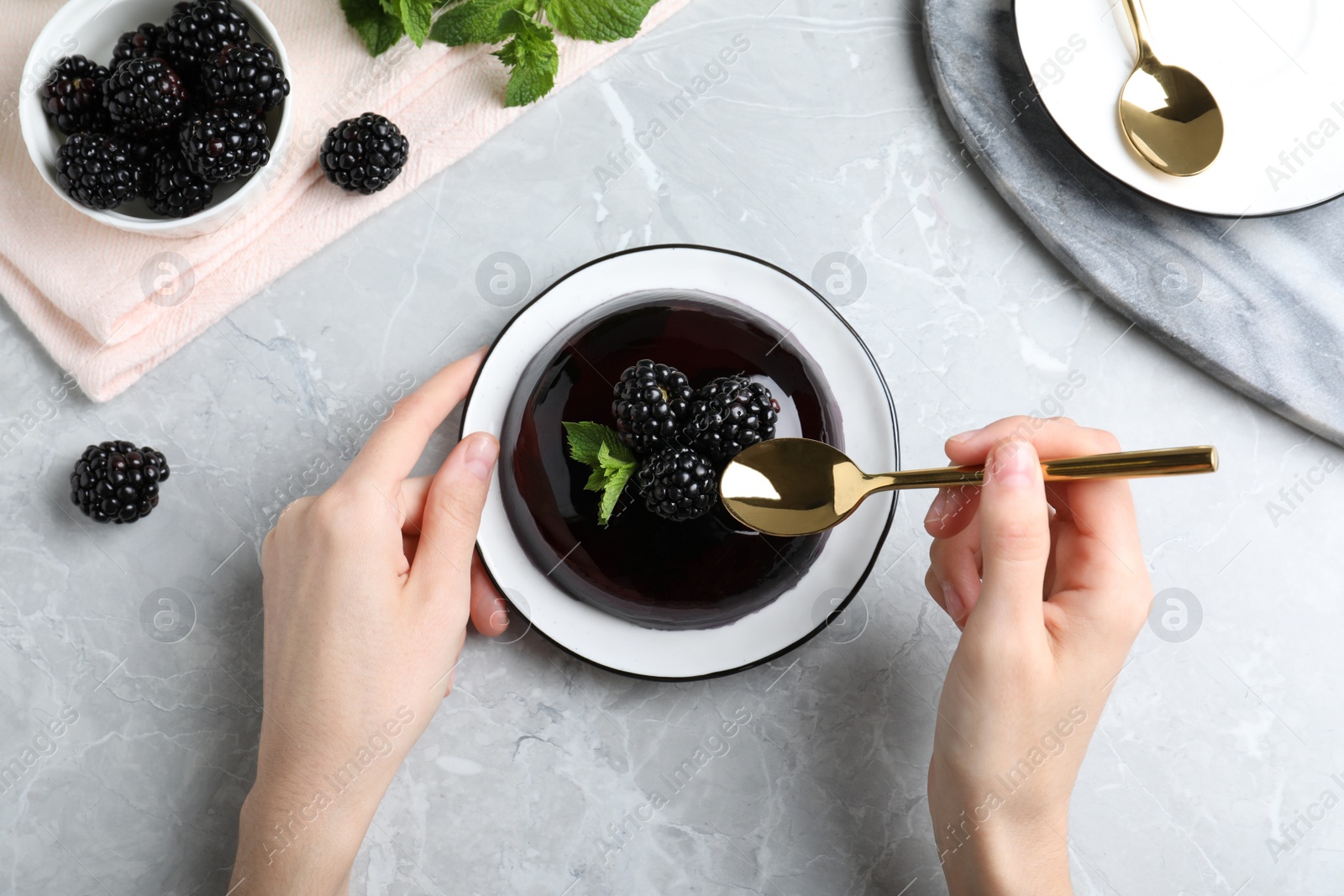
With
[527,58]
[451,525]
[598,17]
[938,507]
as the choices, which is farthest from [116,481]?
[938,507]

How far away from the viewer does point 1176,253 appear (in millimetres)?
1211

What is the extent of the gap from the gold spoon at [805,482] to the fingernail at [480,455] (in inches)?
11.5

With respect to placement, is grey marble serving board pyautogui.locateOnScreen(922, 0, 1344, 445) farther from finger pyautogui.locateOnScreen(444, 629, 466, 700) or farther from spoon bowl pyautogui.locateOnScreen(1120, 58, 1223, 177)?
finger pyautogui.locateOnScreen(444, 629, 466, 700)

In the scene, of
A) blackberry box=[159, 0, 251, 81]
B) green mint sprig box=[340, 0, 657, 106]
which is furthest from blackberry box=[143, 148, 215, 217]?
green mint sprig box=[340, 0, 657, 106]

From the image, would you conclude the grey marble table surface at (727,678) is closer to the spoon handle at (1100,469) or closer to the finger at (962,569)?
the finger at (962,569)

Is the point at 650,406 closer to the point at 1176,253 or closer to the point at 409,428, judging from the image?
the point at 409,428

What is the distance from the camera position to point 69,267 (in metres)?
1.14

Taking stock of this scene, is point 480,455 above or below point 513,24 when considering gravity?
below

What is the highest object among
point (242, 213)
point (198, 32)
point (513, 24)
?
point (198, 32)

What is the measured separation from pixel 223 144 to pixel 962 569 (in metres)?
1.06

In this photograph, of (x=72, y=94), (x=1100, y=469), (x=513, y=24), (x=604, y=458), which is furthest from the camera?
(x=513, y=24)

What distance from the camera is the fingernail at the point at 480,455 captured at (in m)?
1.00

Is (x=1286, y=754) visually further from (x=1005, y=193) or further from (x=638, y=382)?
(x=638, y=382)

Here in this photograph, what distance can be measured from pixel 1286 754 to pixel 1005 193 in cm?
90
